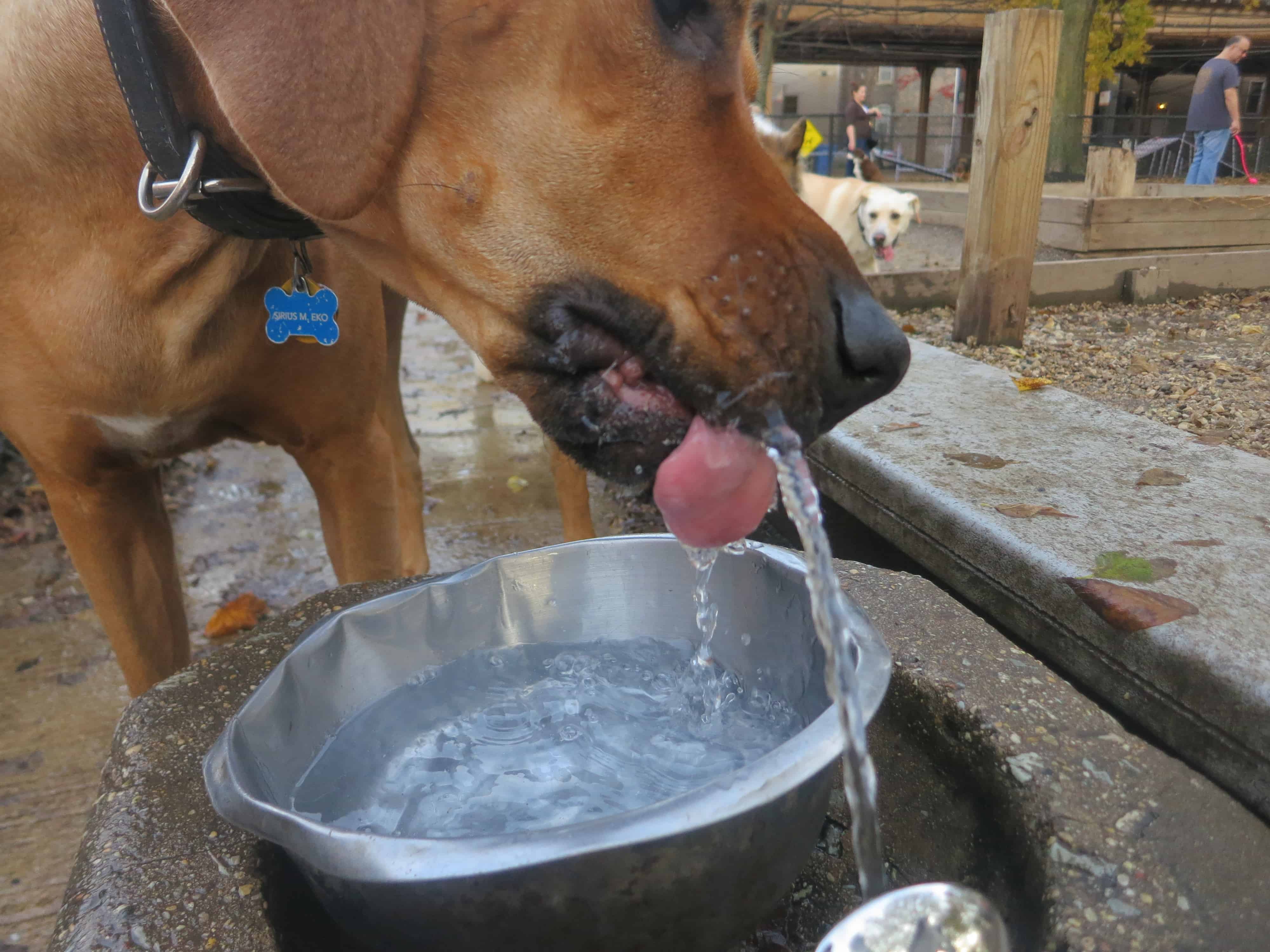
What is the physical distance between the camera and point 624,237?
4.00 feet

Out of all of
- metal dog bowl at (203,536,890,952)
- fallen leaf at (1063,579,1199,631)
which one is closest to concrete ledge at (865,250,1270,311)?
fallen leaf at (1063,579,1199,631)

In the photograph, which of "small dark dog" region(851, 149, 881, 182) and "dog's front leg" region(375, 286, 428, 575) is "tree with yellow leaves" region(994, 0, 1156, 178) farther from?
"dog's front leg" region(375, 286, 428, 575)

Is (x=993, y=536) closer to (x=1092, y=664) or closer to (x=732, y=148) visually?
(x=1092, y=664)

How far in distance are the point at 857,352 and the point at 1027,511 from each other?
1032 millimetres

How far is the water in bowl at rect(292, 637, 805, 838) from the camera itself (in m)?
1.36

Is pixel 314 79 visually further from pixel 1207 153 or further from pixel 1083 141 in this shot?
pixel 1083 141

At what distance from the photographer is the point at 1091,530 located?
1.86m

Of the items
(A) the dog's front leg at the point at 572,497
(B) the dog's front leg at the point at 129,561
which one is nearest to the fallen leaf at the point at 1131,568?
(A) the dog's front leg at the point at 572,497

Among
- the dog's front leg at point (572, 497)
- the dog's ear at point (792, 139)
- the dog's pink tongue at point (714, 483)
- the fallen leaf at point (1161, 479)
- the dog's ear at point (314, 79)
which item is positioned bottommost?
the dog's front leg at point (572, 497)

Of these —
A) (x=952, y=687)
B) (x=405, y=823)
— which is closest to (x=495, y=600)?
(x=405, y=823)

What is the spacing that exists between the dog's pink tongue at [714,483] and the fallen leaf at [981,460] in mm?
1258

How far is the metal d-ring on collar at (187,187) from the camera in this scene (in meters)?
1.33

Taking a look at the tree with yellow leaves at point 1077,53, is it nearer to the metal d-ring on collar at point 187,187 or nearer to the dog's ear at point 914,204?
the dog's ear at point 914,204

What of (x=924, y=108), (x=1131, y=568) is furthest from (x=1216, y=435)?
(x=924, y=108)
